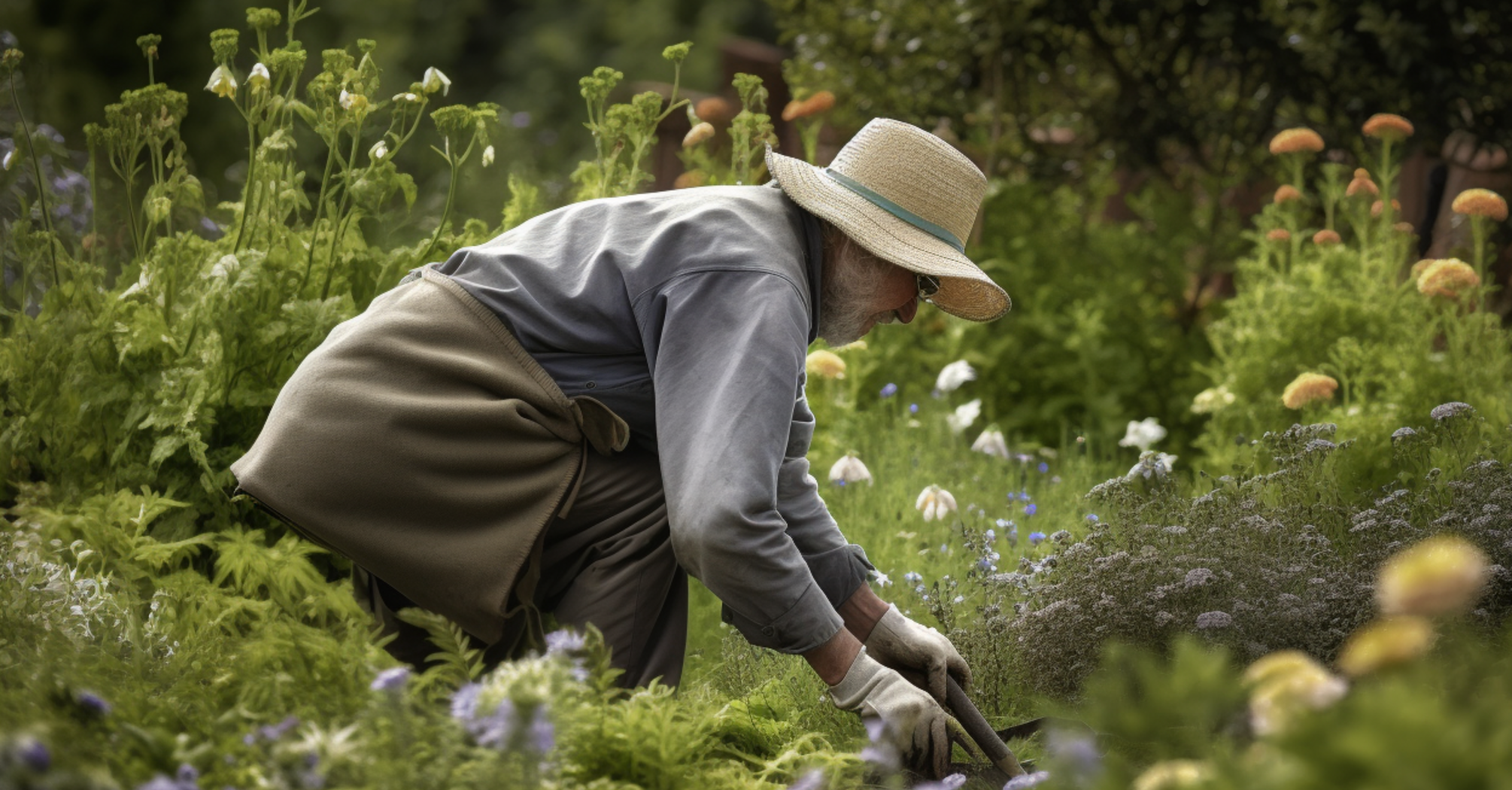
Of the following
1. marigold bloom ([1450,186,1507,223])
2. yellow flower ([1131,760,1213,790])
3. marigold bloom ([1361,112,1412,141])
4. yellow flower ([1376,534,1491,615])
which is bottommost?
marigold bloom ([1450,186,1507,223])

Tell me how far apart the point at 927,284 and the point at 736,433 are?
690 mm

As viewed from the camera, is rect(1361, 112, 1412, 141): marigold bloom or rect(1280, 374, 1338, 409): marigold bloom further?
rect(1361, 112, 1412, 141): marigold bloom

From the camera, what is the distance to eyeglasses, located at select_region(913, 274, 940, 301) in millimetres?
2439

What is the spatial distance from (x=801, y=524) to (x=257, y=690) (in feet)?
3.55

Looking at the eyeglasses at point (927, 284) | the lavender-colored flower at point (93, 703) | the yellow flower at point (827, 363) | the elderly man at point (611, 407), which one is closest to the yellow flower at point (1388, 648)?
the elderly man at point (611, 407)

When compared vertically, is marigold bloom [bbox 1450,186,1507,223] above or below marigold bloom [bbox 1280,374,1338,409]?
above

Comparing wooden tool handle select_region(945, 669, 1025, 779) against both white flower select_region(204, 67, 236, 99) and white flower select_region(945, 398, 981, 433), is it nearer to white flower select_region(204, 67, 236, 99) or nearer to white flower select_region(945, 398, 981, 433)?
white flower select_region(204, 67, 236, 99)

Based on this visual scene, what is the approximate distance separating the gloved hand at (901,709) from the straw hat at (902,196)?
2.17 ft

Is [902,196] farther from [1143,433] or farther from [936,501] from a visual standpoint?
[1143,433]

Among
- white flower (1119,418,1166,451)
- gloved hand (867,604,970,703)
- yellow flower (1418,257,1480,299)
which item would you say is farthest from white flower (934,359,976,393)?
Result: gloved hand (867,604,970,703)

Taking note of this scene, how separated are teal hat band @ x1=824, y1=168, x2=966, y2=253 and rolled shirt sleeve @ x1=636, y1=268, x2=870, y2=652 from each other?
1.02 ft

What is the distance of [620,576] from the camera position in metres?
2.31

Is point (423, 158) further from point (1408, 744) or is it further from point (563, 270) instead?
point (1408, 744)

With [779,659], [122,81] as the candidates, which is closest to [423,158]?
[122,81]
